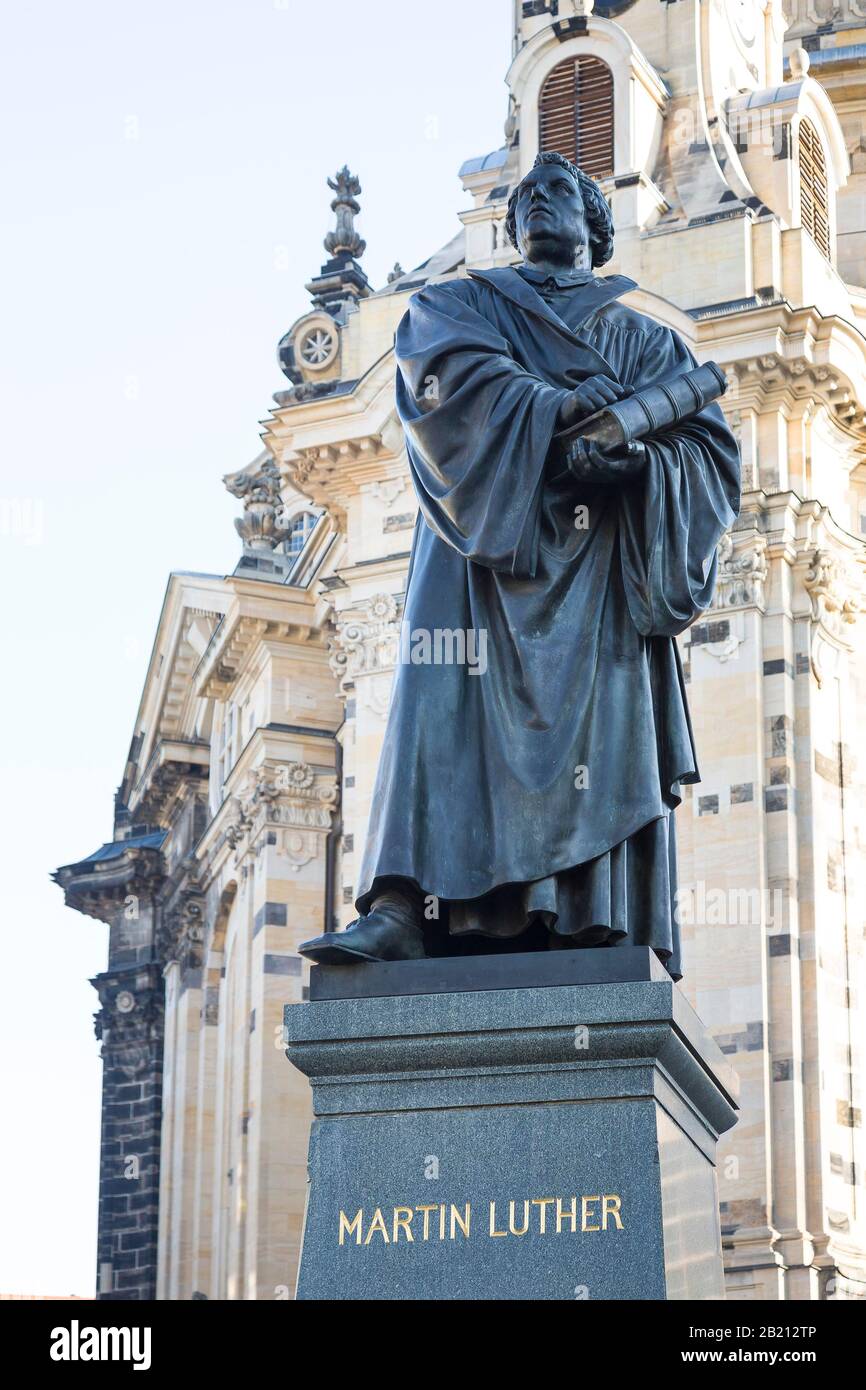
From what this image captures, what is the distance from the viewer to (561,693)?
29.7ft

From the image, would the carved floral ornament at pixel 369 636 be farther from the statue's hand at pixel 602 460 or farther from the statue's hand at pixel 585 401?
the statue's hand at pixel 602 460

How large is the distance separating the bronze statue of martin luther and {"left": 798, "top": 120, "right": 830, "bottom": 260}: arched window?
915 inches

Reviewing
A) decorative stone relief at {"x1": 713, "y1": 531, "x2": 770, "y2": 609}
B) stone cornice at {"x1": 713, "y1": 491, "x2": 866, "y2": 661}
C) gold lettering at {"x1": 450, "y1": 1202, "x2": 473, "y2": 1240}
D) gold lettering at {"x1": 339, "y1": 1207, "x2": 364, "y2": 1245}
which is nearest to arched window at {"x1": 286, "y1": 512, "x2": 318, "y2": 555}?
stone cornice at {"x1": 713, "y1": 491, "x2": 866, "y2": 661}

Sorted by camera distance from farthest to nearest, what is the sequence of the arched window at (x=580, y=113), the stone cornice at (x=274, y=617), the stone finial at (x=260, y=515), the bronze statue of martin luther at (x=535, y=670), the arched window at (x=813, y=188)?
the stone finial at (x=260, y=515)
the stone cornice at (x=274, y=617)
the arched window at (x=813, y=188)
the arched window at (x=580, y=113)
the bronze statue of martin luther at (x=535, y=670)

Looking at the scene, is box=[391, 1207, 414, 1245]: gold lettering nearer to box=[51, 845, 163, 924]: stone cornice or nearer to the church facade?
the church facade

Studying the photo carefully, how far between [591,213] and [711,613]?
1947cm

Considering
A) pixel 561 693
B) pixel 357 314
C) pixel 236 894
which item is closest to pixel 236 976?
pixel 236 894

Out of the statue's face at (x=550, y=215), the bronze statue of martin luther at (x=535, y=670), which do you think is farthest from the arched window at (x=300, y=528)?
the bronze statue of martin luther at (x=535, y=670)

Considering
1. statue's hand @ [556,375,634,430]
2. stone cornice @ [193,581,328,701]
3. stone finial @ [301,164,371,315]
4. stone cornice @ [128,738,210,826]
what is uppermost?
stone finial @ [301,164,371,315]

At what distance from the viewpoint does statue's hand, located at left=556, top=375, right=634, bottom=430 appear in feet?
29.9

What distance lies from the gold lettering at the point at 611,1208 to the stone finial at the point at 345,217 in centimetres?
3219

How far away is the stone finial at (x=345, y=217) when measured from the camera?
3950 centimetres

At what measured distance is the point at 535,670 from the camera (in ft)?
29.8
